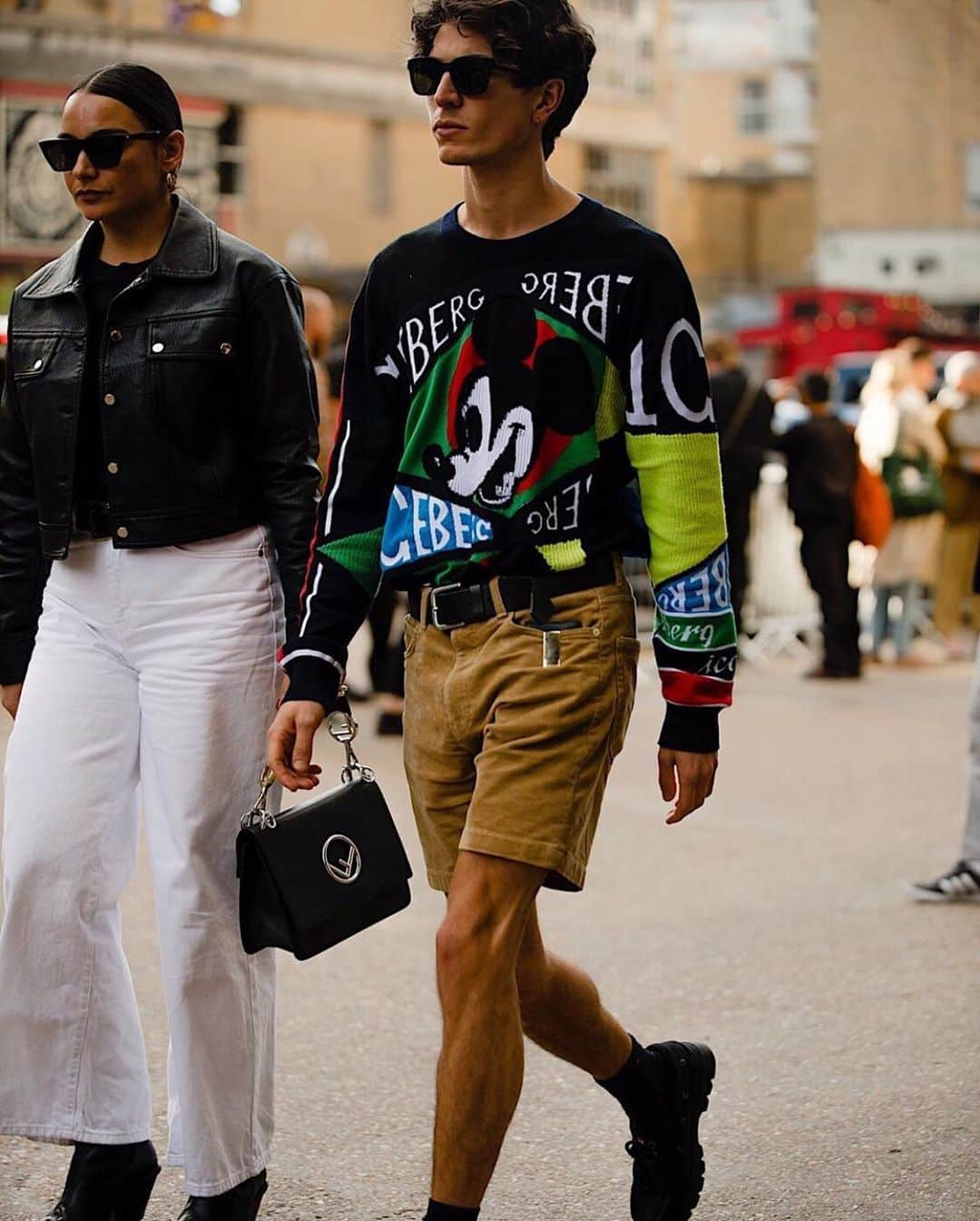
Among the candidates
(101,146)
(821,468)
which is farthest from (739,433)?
(101,146)

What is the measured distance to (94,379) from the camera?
13.8ft

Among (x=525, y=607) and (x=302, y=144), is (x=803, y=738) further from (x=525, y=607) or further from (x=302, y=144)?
(x=302, y=144)

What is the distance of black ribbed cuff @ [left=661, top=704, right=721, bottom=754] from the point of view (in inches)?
151

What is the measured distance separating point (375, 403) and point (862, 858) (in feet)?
15.8

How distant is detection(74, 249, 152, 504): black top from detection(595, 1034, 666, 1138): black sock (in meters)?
1.39

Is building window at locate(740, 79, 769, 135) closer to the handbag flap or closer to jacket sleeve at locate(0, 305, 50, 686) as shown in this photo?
jacket sleeve at locate(0, 305, 50, 686)

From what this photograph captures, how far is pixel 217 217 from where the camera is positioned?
133ft

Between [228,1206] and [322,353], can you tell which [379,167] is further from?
[228,1206]

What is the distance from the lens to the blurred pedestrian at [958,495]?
16109 mm

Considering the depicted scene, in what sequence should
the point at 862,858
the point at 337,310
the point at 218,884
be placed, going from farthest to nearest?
the point at 337,310 < the point at 862,858 < the point at 218,884

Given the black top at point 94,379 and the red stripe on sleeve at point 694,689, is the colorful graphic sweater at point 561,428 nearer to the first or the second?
the red stripe on sleeve at point 694,689

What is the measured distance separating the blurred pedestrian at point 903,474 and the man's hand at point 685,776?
11849mm

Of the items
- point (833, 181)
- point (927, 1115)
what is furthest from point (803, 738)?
point (833, 181)

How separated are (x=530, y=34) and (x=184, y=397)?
0.89m
